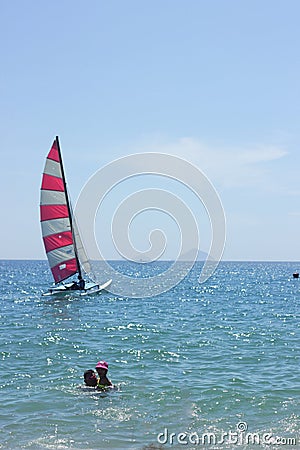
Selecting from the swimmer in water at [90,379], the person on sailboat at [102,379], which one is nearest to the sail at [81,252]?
the swimmer in water at [90,379]

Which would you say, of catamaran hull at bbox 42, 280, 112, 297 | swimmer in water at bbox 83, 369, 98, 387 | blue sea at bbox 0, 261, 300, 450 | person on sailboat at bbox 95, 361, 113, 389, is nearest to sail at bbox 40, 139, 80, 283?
catamaran hull at bbox 42, 280, 112, 297

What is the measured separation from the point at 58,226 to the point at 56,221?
0.40m

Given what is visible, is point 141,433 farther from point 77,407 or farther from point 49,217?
point 49,217

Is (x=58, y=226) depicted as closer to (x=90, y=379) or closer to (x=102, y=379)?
(x=90, y=379)

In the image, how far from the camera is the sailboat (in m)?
35.9

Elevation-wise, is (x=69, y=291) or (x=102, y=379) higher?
(x=69, y=291)

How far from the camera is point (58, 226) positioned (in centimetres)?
3650

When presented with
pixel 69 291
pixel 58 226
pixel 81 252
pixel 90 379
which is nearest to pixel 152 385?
pixel 90 379

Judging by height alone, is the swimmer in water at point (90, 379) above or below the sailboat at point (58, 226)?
below

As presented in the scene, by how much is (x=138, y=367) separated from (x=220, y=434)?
5.64 m

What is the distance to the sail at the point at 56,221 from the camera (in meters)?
35.8

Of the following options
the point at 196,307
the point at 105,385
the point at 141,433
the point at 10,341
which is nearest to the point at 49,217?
the point at 196,307

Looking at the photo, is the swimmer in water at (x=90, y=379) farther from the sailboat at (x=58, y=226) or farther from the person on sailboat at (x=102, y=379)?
the sailboat at (x=58, y=226)

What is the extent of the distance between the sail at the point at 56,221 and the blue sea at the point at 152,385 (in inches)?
429
